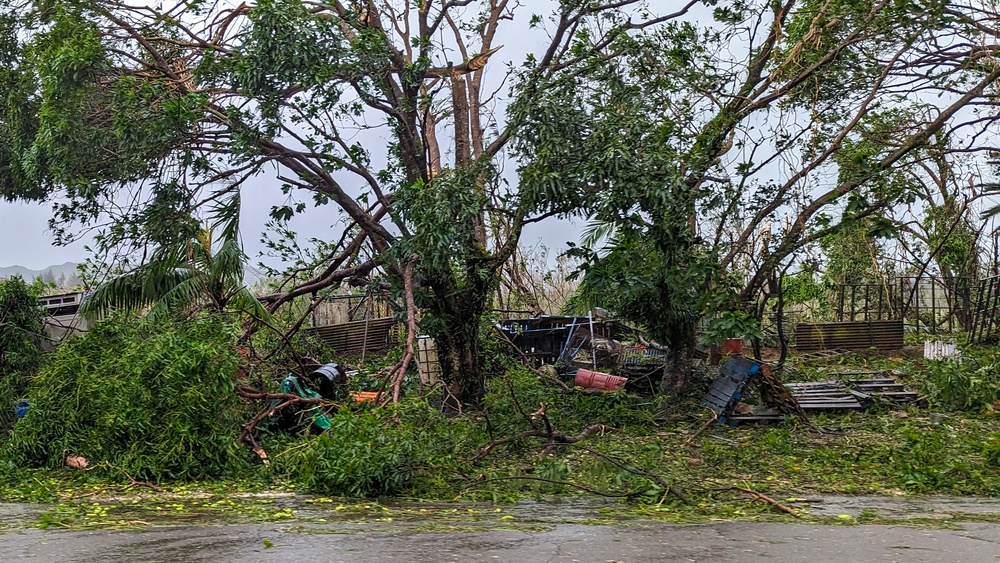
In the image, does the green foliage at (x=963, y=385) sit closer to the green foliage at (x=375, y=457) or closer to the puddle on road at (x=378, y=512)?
the puddle on road at (x=378, y=512)

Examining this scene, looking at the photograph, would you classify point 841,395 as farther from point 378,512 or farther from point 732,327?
point 378,512

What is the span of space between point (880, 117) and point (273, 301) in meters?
9.84

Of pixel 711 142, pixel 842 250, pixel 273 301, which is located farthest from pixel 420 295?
pixel 842 250

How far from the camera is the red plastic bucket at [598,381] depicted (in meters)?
13.1

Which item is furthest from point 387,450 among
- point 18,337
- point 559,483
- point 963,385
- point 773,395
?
point 963,385

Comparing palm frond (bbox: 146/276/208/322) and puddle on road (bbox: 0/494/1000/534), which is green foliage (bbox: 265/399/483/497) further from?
palm frond (bbox: 146/276/208/322)

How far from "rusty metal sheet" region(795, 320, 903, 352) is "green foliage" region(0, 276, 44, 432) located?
14.8 m

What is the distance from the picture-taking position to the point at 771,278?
11344 millimetres

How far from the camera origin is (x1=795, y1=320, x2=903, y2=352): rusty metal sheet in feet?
59.8

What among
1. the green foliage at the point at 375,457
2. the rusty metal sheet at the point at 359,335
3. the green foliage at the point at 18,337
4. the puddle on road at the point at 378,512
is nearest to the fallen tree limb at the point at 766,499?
the puddle on road at the point at 378,512

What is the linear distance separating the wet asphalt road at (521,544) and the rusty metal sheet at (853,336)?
543 inches

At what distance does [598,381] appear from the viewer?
43.4 ft

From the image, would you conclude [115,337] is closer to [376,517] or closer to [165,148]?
[165,148]

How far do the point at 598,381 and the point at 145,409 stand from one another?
7.10 metres
